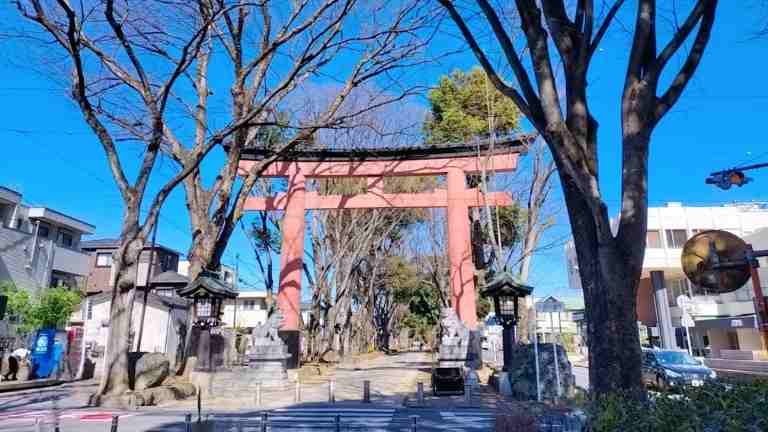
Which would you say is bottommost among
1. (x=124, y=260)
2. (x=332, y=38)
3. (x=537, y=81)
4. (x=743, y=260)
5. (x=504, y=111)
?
(x=743, y=260)

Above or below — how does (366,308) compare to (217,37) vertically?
below

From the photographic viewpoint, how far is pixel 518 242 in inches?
889

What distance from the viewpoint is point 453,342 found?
15.0 metres

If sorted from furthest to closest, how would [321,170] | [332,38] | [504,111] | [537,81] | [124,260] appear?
[504,111] → [321,170] → [332,38] → [124,260] → [537,81]

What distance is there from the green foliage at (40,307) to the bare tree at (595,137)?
23.3 metres

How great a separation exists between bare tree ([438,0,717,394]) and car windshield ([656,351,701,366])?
44.3 feet

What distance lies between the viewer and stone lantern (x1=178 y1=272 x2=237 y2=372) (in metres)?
12.8

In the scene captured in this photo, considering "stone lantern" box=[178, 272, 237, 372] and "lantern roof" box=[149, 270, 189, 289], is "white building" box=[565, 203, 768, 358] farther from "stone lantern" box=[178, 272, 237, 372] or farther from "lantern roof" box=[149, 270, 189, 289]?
"lantern roof" box=[149, 270, 189, 289]

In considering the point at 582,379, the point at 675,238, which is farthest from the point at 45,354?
the point at 675,238

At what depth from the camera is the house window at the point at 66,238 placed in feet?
89.6

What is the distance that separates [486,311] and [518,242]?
1374cm

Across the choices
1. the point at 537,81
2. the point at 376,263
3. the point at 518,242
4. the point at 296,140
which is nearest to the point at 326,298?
the point at 376,263

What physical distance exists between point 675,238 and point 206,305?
95.0 feet

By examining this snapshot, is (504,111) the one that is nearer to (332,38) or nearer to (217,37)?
(332,38)
